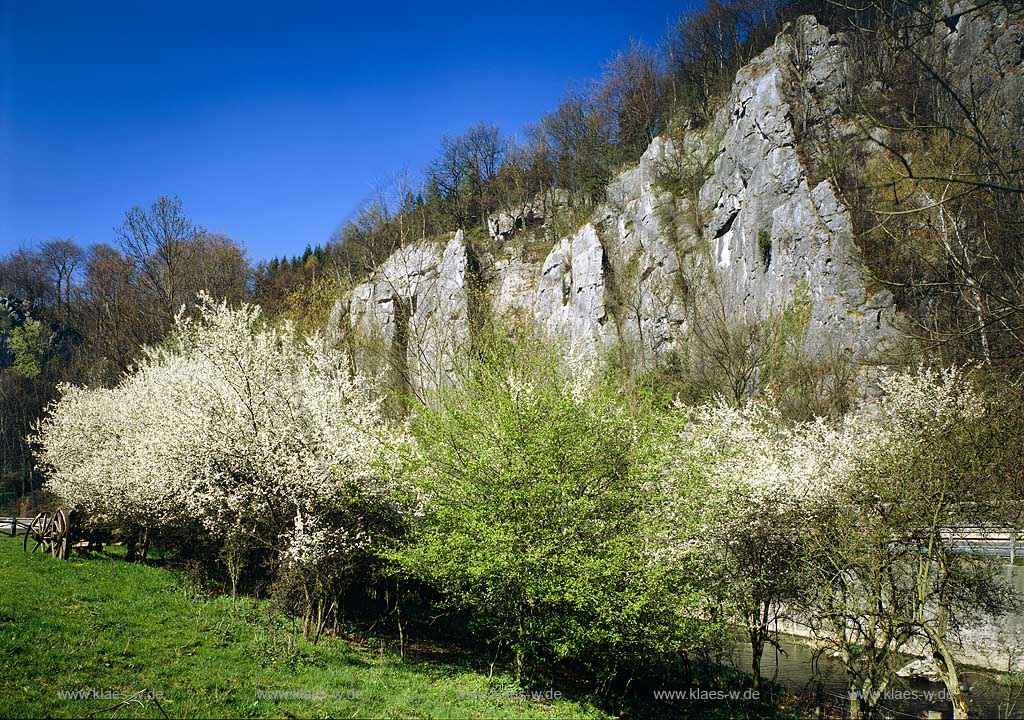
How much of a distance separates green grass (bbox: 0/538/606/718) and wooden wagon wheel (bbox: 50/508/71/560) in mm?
1302

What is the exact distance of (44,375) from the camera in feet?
140

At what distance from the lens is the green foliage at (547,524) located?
995cm

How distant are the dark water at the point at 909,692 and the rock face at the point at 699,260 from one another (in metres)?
14.3

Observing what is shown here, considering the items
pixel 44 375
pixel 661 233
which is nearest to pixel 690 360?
pixel 661 233

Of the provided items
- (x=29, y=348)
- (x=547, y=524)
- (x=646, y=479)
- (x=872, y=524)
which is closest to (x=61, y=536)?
(x=547, y=524)

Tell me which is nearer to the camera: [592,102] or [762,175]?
[762,175]

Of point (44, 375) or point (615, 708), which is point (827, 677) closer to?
point (615, 708)

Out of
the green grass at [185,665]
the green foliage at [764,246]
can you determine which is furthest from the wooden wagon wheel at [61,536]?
the green foliage at [764,246]

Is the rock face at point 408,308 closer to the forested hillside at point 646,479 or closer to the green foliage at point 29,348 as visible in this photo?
the forested hillside at point 646,479

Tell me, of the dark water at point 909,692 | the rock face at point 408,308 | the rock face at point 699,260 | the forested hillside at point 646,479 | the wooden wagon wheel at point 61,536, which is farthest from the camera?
the rock face at point 408,308

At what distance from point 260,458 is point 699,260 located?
31.5 metres

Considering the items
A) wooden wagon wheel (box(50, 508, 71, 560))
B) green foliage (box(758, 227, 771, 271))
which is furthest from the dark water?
green foliage (box(758, 227, 771, 271))

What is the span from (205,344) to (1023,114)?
20482mm

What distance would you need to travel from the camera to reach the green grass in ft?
24.2
